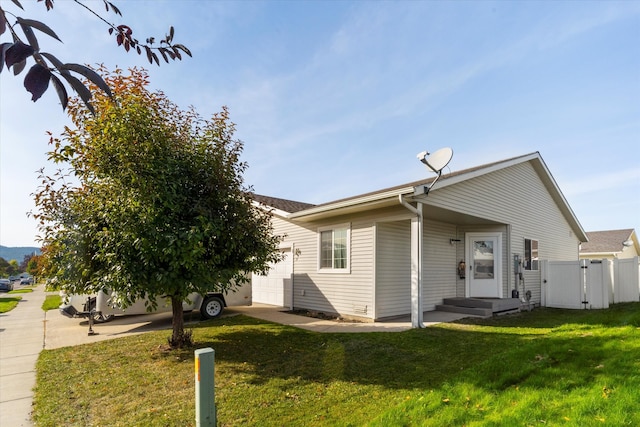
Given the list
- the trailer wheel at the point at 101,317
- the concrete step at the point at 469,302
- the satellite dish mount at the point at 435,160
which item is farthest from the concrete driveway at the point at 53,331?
the satellite dish mount at the point at 435,160

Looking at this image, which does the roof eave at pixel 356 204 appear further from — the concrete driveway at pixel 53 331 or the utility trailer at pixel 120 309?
the utility trailer at pixel 120 309

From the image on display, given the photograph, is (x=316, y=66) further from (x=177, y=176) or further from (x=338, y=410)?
(x=338, y=410)

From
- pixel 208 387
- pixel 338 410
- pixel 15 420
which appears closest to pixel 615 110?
pixel 338 410

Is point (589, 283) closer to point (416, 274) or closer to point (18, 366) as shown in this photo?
point (416, 274)

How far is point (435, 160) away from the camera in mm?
8109

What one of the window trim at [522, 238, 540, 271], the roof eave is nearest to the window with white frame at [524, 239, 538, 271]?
the window trim at [522, 238, 540, 271]

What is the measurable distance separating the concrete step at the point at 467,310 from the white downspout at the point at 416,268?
282 cm

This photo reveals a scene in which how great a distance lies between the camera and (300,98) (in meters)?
11.5

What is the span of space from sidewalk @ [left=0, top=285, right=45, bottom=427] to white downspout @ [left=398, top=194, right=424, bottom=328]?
22.3 feet

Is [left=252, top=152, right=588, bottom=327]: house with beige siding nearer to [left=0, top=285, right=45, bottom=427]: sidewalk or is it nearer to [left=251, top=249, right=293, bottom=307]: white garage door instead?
[left=251, top=249, right=293, bottom=307]: white garage door

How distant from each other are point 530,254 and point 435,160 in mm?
7362

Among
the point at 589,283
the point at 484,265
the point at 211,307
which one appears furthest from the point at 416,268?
the point at 589,283

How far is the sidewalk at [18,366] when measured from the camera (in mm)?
4348

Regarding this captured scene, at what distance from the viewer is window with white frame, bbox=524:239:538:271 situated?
1266cm
